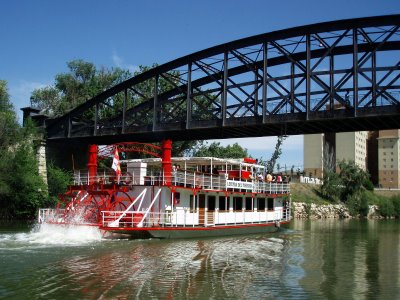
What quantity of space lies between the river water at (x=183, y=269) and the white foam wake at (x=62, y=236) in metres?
0.05

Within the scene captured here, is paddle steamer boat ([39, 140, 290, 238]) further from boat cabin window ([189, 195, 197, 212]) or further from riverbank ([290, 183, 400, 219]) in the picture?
riverbank ([290, 183, 400, 219])

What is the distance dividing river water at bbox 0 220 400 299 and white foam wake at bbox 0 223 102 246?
51 millimetres

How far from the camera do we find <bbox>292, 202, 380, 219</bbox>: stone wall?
235ft

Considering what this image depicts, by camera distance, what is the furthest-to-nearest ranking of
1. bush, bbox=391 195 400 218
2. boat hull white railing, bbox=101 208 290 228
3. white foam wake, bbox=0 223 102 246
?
1. bush, bbox=391 195 400 218
2. boat hull white railing, bbox=101 208 290 228
3. white foam wake, bbox=0 223 102 246

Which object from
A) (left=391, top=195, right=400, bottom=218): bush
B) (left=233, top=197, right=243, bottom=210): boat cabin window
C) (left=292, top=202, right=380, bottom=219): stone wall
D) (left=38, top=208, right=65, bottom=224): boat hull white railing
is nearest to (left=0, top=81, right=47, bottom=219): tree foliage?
(left=38, top=208, right=65, bottom=224): boat hull white railing

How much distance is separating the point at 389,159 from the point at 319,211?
264 feet

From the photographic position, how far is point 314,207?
74.6 m

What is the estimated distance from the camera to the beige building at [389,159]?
14350 cm

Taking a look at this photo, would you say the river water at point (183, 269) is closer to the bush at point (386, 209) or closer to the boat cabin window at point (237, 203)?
the boat cabin window at point (237, 203)

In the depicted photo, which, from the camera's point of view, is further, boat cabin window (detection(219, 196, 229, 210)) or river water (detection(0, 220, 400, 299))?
boat cabin window (detection(219, 196, 229, 210))

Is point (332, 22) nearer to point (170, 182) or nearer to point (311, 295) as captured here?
point (170, 182)

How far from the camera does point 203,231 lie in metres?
31.6

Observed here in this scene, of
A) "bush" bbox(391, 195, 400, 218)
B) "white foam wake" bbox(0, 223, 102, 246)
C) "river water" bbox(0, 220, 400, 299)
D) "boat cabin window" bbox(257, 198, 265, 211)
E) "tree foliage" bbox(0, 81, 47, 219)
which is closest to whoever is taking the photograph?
"river water" bbox(0, 220, 400, 299)

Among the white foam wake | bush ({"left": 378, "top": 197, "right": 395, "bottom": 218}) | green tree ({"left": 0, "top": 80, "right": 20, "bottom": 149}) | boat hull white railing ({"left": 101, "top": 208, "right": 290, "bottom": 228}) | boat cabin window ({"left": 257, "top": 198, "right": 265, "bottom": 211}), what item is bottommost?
bush ({"left": 378, "top": 197, "right": 395, "bottom": 218})
